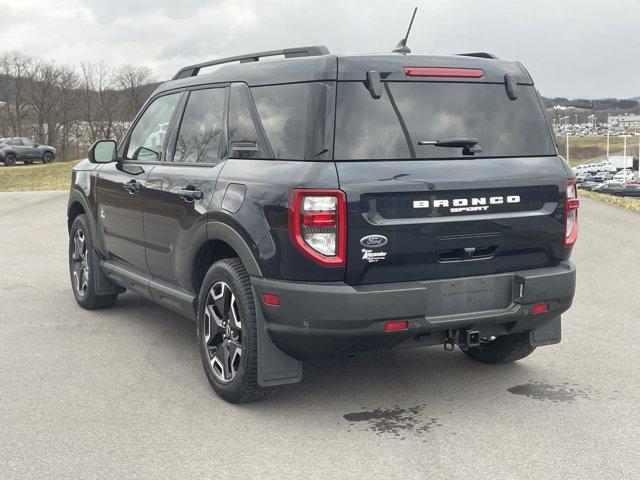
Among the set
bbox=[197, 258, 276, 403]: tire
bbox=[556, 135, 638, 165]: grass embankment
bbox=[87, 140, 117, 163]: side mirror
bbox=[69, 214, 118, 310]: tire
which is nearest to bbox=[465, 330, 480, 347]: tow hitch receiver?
bbox=[197, 258, 276, 403]: tire

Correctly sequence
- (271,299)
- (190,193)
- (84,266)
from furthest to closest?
1. (84,266)
2. (190,193)
3. (271,299)

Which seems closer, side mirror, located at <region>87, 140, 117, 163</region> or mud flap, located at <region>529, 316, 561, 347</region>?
mud flap, located at <region>529, 316, 561, 347</region>

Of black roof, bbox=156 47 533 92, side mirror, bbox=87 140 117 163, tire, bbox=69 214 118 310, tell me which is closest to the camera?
black roof, bbox=156 47 533 92

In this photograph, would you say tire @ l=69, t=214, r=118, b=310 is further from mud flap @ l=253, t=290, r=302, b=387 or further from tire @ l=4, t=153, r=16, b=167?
tire @ l=4, t=153, r=16, b=167

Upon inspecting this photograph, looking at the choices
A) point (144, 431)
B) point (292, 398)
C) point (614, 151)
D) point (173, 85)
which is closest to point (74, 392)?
point (144, 431)

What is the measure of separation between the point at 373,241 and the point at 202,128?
5.56 ft

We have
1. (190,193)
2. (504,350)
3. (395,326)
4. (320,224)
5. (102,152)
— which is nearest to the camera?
(320,224)

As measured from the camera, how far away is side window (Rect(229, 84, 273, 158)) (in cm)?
432

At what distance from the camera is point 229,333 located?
4.49m

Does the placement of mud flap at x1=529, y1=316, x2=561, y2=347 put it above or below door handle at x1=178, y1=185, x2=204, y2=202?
below

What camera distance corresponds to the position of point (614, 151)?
176 meters

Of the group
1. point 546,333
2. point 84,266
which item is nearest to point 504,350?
point 546,333

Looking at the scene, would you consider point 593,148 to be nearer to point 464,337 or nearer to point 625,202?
point 625,202

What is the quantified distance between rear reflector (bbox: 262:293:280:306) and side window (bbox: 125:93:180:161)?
186 cm
